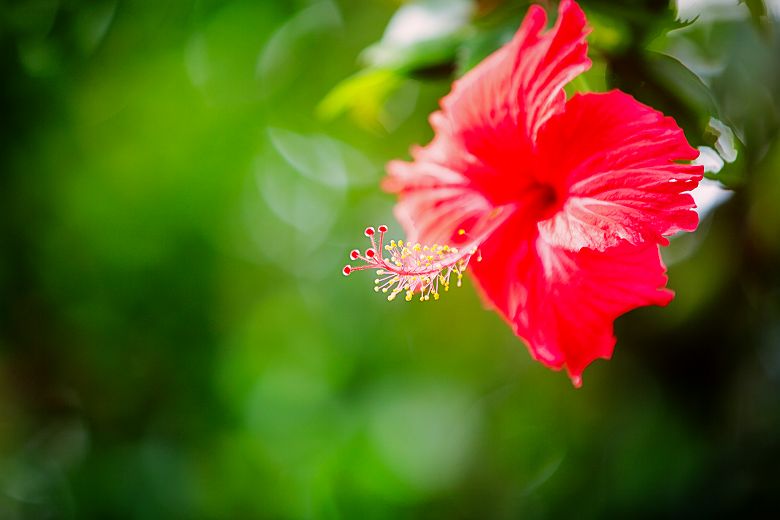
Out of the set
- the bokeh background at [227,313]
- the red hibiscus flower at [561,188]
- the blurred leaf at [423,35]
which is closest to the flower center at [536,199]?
the red hibiscus flower at [561,188]

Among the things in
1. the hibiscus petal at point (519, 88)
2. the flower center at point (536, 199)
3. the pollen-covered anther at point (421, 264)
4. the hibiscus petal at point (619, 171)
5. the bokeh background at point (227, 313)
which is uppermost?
the hibiscus petal at point (519, 88)

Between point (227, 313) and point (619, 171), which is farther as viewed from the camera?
point (227, 313)

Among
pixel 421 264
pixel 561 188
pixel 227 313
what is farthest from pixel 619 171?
pixel 227 313

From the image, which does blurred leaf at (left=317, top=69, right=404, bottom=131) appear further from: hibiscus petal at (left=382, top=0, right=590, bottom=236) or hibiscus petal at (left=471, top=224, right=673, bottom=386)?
hibiscus petal at (left=471, top=224, right=673, bottom=386)

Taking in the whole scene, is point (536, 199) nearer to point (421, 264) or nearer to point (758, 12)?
point (421, 264)

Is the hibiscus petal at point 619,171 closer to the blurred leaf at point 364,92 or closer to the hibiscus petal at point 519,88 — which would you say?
the hibiscus petal at point 519,88

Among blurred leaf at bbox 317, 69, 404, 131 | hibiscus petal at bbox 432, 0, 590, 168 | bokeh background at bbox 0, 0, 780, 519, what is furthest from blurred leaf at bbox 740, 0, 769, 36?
bokeh background at bbox 0, 0, 780, 519

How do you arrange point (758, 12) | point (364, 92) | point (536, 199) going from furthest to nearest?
point (364, 92) → point (758, 12) → point (536, 199)

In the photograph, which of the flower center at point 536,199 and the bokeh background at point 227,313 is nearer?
the flower center at point 536,199

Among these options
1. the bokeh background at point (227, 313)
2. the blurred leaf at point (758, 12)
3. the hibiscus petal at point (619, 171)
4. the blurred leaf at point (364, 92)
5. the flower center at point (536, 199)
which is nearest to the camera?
the hibiscus petal at point (619, 171)

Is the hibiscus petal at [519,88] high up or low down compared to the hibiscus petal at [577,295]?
up
